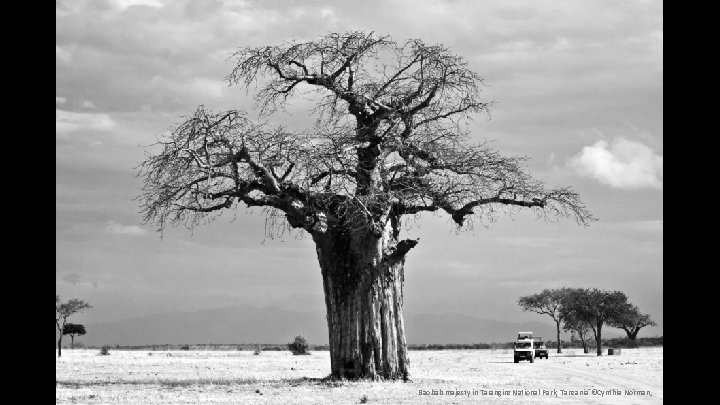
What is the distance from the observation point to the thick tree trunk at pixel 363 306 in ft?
80.8

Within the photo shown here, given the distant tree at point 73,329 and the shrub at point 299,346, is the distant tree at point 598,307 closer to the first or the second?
the shrub at point 299,346

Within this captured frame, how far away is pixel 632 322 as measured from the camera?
284 feet

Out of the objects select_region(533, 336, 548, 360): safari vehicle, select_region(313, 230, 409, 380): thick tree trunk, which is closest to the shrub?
select_region(533, 336, 548, 360): safari vehicle

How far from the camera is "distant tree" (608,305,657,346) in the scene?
77.2 m

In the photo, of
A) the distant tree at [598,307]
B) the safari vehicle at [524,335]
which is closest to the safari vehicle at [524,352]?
the safari vehicle at [524,335]

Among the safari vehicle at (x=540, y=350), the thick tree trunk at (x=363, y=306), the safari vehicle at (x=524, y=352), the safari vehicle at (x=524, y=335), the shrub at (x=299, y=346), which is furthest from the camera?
the shrub at (x=299, y=346)

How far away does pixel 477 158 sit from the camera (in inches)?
1008

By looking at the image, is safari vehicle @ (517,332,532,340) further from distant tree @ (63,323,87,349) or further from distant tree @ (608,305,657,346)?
distant tree @ (63,323,87,349)

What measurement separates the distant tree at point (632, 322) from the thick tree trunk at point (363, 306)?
54.7 meters
